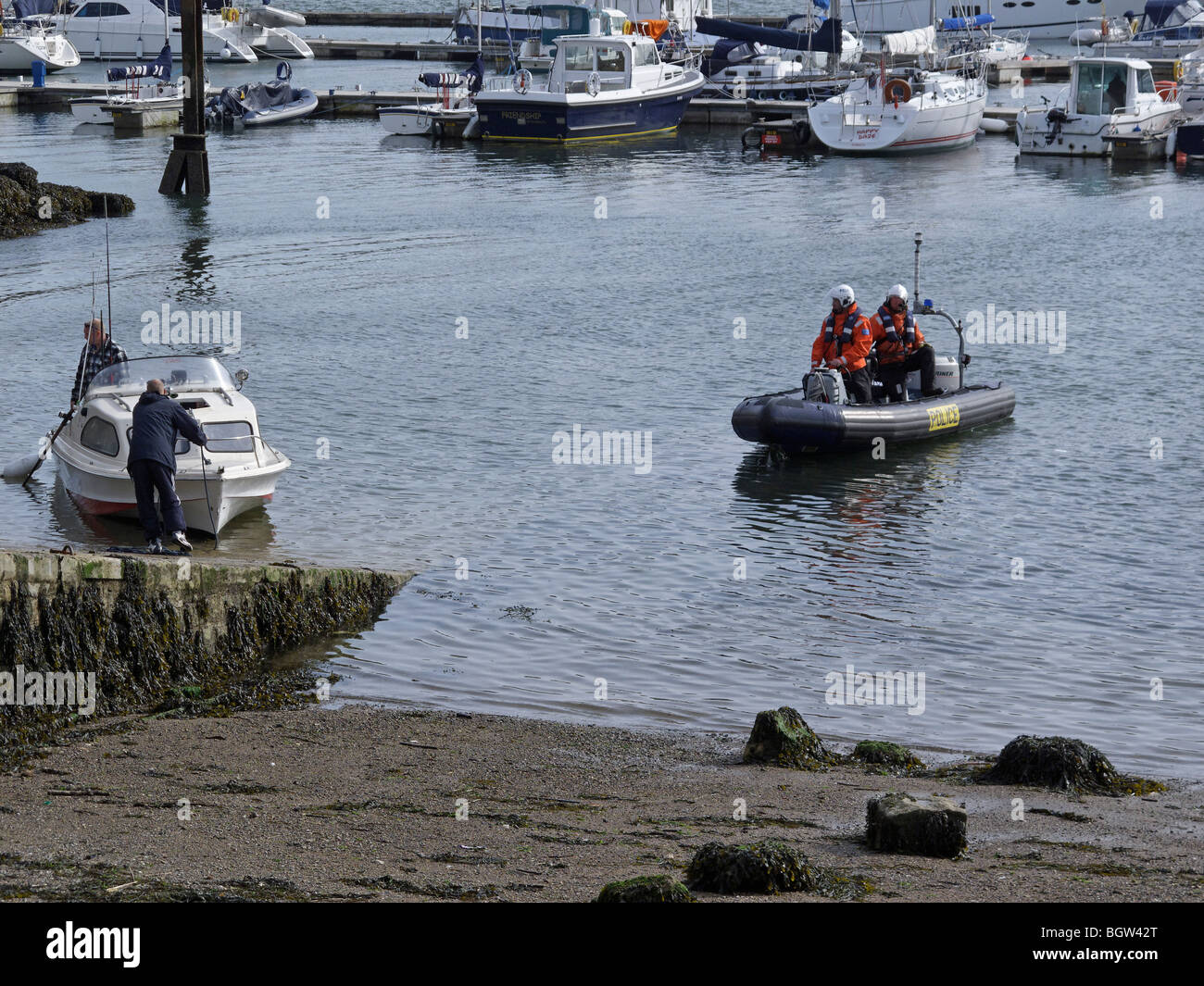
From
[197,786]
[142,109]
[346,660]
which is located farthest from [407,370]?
[142,109]

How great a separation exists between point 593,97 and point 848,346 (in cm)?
3496

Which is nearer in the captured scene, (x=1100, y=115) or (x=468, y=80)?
(x=1100, y=115)

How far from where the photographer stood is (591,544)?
15.6 meters

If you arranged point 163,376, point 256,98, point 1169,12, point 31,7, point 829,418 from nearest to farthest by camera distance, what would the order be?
point 163,376
point 829,418
point 256,98
point 1169,12
point 31,7

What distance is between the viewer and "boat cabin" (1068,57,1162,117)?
153 feet

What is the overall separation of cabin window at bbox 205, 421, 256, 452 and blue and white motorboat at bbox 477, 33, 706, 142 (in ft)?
123

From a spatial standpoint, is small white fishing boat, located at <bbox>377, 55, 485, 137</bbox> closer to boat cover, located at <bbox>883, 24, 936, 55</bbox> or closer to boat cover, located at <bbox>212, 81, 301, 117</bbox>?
boat cover, located at <bbox>212, 81, 301, 117</bbox>

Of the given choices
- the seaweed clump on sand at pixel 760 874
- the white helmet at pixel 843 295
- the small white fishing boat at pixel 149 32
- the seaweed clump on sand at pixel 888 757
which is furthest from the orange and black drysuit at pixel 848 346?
the small white fishing boat at pixel 149 32

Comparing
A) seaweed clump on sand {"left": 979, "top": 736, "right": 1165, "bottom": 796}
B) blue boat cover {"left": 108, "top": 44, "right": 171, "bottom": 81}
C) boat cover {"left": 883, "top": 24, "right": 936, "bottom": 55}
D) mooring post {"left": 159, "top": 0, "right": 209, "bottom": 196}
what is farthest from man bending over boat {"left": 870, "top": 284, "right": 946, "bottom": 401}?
blue boat cover {"left": 108, "top": 44, "right": 171, "bottom": 81}

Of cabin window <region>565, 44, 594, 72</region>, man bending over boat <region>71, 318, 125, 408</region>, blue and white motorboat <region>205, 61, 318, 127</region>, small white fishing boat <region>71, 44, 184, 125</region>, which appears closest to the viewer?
man bending over boat <region>71, 318, 125, 408</region>

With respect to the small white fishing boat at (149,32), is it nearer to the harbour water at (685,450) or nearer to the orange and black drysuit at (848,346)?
the harbour water at (685,450)

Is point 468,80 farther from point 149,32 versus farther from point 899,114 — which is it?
point 149,32

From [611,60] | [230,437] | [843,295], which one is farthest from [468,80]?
[230,437]
